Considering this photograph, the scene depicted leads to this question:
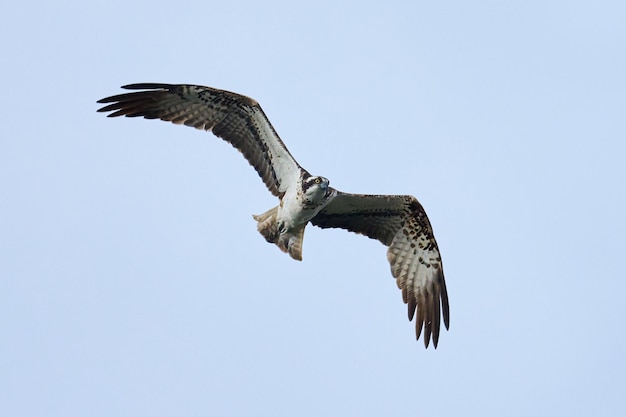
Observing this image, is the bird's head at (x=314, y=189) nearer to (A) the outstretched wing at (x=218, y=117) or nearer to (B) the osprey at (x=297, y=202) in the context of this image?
(B) the osprey at (x=297, y=202)

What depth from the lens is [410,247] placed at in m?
16.4

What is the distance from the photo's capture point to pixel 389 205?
52.2ft

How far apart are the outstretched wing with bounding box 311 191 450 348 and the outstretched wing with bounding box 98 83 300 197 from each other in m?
0.96

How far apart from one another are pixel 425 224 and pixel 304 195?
214cm

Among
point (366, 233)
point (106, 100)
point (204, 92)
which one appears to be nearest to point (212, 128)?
point (204, 92)

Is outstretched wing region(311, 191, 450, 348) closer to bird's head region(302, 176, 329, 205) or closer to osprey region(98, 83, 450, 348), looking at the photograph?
osprey region(98, 83, 450, 348)

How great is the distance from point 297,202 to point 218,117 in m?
1.76

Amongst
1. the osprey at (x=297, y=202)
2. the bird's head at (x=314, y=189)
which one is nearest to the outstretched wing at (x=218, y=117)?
the osprey at (x=297, y=202)

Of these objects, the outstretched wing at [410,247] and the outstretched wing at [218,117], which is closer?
the outstretched wing at [218,117]

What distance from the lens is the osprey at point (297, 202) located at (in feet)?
50.5

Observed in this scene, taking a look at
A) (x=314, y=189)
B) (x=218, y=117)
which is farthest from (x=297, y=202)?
(x=218, y=117)

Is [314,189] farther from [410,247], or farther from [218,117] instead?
[410,247]

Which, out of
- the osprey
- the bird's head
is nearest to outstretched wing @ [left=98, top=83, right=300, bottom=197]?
the osprey

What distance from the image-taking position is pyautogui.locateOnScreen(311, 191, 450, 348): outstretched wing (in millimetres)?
16062
